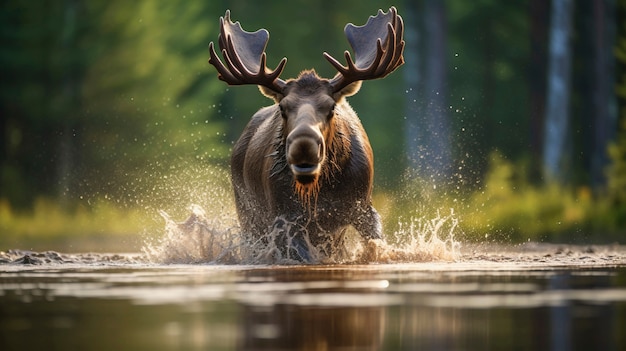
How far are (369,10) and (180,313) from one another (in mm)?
36610

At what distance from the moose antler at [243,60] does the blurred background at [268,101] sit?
271 cm

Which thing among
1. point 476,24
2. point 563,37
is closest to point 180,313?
point 563,37

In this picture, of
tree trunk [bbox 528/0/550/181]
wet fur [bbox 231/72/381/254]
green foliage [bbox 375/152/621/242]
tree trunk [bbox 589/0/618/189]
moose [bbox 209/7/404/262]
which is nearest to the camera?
moose [bbox 209/7/404/262]

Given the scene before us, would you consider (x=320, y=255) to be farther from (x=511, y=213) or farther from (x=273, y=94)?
(x=511, y=213)

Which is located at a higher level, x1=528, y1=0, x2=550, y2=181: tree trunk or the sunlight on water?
x1=528, y1=0, x2=550, y2=181: tree trunk

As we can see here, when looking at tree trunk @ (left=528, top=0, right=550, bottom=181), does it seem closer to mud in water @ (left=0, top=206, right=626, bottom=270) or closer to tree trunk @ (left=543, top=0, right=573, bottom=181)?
tree trunk @ (left=543, top=0, right=573, bottom=181)

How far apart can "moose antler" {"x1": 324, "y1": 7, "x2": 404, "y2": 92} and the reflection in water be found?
2.43 metres

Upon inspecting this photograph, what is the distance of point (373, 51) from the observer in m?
14.6

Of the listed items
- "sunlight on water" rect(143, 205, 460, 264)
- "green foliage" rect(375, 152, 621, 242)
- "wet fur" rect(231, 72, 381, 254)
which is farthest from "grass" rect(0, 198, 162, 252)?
"wet fur" rect(231, 72, 381, 254)

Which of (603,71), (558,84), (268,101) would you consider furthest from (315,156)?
(268,101)

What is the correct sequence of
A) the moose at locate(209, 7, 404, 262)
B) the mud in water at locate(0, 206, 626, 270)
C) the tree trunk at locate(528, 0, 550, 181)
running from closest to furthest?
the moose at locate(209, 7, 404, 262), the mud in water at locate(0, 206, 626, 270), the tree trunk at locate(528, 0, 550, 181)

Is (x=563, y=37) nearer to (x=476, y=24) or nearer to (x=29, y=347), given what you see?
(x=476, y=24)

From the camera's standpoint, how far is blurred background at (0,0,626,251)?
23.8m

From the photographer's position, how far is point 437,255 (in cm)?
1348
